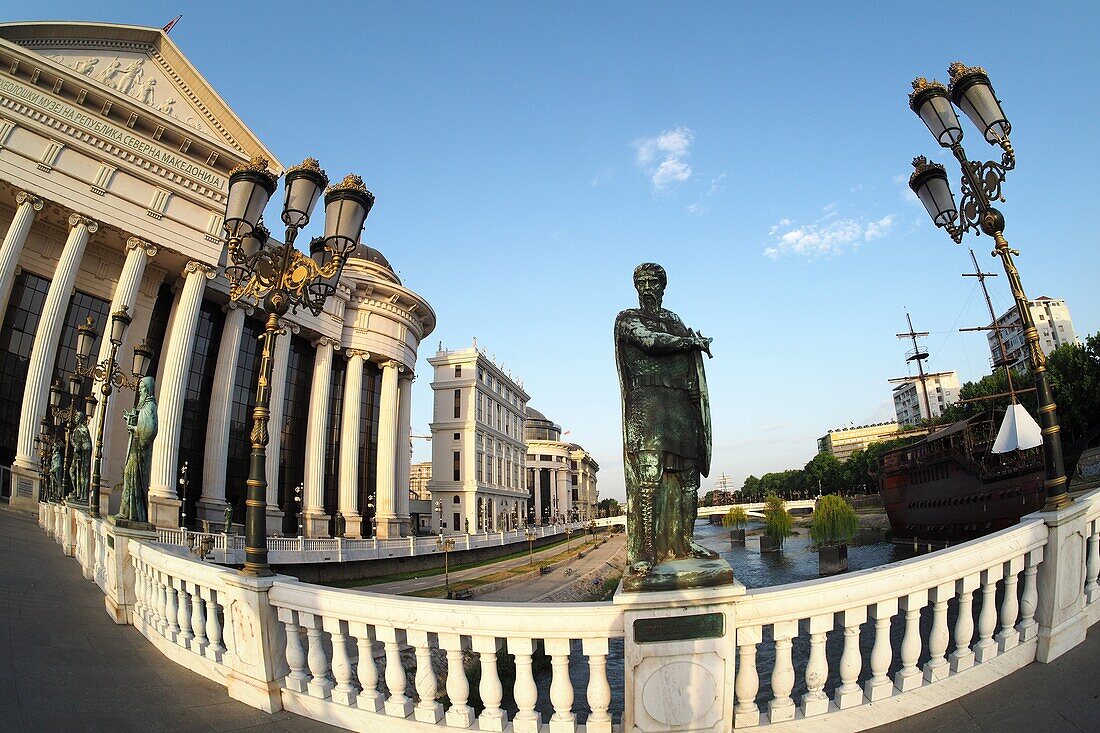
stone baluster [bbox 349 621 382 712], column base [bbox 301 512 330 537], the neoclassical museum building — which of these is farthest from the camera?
column base [bbox 301 512 330 537]

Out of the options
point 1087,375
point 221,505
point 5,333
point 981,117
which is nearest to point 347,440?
point 221,505

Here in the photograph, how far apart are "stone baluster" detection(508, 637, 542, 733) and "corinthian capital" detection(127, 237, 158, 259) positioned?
32.6 metres

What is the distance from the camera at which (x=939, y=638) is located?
13.5 feet

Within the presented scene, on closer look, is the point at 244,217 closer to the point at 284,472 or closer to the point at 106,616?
the point at 106,616

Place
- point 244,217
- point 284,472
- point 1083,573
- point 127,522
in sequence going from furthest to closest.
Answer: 1. point 284,472
2. point 127,522
3. point 244,217
4. point 1083,573

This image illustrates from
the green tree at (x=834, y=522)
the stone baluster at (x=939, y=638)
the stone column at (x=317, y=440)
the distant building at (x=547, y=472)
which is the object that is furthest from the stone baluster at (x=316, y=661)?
the distant building at (x=547, y=472)

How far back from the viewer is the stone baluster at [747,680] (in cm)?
359

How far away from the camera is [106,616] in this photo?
7.70m

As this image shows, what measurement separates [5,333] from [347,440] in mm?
20687

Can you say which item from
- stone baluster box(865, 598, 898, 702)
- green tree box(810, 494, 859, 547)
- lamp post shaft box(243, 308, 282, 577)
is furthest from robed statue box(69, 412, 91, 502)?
green tree box(810, 494, 859, 547)

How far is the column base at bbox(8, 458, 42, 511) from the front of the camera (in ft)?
75.4

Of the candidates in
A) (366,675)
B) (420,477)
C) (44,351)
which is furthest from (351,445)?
(420,477)

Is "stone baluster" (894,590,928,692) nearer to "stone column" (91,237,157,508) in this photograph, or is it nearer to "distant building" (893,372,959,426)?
"stone column" (91,237,157,508)

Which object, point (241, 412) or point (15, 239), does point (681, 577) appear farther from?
point (241, 412)
